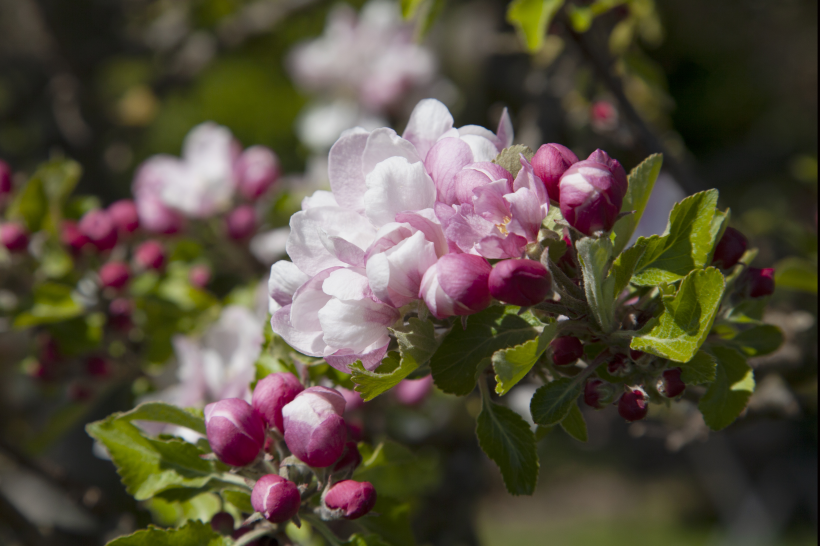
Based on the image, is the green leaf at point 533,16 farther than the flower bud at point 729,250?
Yes

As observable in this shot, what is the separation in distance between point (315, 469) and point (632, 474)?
637 centimetres

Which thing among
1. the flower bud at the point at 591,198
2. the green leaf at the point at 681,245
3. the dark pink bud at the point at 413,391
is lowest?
the dark pink bud at the point at 413,391

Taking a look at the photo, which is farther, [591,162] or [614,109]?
[614,109]

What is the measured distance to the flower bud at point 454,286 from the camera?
601 millimetres

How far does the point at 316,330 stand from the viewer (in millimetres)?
682

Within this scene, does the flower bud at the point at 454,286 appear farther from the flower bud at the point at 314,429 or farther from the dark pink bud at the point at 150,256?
A: the dark pink bud at the point at 150,256

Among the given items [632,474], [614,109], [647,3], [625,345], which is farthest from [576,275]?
[632,474]

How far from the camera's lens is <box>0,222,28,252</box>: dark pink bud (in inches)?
49.6

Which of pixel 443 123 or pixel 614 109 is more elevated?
pixel 443 123

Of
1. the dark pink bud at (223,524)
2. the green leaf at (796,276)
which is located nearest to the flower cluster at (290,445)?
the dark pink bud at (223,524)

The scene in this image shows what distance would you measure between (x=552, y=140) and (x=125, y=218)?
3.76 feet

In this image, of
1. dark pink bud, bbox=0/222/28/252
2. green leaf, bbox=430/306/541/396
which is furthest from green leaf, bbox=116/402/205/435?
dark pink bud, bbox=0/222/28/252

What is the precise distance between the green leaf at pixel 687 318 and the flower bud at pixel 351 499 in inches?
13.5

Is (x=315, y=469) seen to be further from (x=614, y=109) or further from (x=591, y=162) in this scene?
(x=614, y=109)
